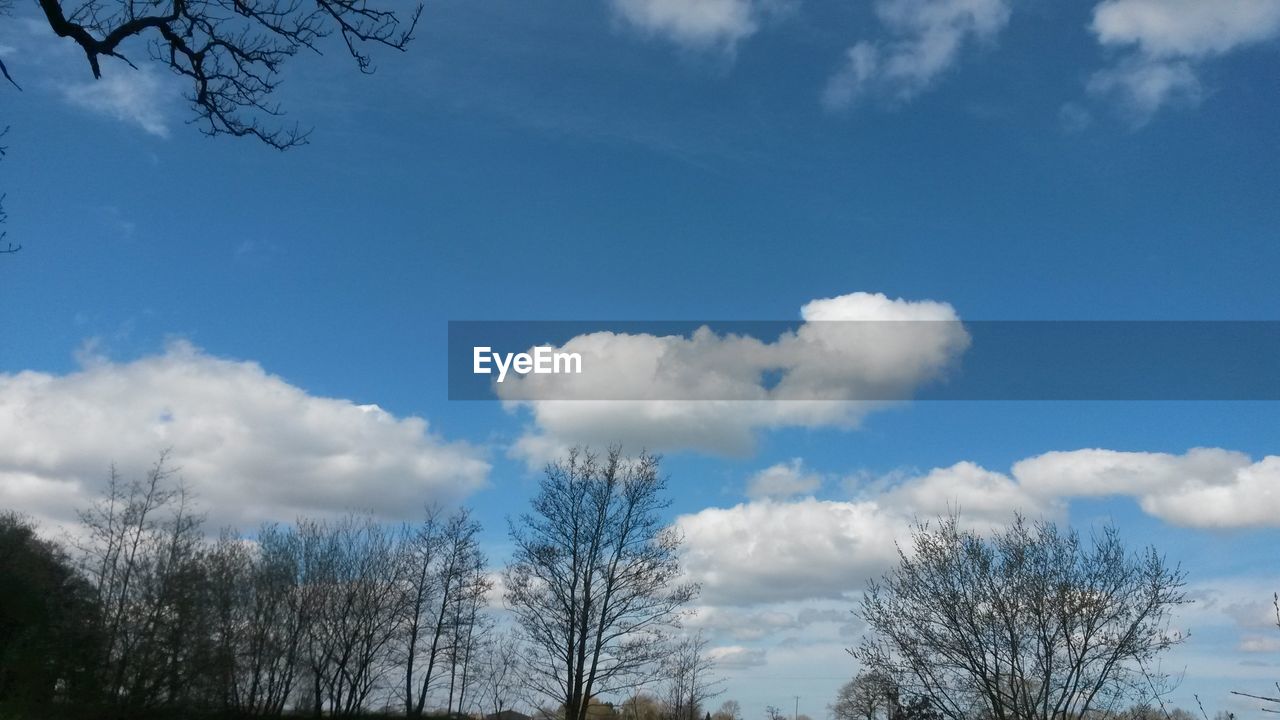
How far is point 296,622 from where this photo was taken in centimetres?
4612

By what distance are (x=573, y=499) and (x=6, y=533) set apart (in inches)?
883

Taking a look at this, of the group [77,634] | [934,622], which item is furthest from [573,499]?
[77,634]

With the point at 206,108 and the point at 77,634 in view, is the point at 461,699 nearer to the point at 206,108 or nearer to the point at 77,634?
the point at 77,634

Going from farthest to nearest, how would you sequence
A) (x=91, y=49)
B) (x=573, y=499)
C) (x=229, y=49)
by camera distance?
(x=573, y=499), (x=229, y=49), (x=91, y=49)

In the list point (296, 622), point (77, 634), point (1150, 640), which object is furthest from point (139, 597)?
point (1150, 640)

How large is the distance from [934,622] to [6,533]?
3400cm

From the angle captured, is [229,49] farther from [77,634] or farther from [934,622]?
[77,634]

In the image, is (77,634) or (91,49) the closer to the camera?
(91,49)

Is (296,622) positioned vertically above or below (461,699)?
above

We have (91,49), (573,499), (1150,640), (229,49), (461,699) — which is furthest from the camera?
(461,699)

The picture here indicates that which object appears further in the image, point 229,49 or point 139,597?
point 139,597

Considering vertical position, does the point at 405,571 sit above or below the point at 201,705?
above

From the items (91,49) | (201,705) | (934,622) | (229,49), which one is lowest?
(201,705)

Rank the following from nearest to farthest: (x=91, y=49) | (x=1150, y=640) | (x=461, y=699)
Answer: (x=91, y=49)
(x=1150, y=640)
(x=461, y=699)
